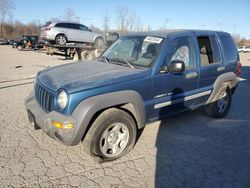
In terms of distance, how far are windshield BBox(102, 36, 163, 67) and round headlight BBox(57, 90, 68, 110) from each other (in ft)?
4.36

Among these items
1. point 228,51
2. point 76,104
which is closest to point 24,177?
point 76,104

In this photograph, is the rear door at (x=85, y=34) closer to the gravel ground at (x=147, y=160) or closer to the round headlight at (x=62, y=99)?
the gravel ground at (x=147, y=160)

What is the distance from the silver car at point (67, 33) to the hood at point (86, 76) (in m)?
9.98

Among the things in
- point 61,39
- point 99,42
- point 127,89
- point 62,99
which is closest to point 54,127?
point 62,99

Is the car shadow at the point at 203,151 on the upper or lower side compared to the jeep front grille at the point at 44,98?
lower

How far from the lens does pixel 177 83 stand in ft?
11.5

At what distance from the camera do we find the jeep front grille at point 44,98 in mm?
2840

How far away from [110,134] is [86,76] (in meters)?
0.92

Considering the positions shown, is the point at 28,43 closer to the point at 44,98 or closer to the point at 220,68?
the point at 44,98

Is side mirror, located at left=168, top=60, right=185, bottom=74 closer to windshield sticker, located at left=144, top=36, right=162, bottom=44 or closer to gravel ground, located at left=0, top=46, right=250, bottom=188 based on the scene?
windshield sticker, located at left=144, top=36, right=162, bottom=44

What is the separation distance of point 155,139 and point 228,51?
2627 mm

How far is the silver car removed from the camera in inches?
493

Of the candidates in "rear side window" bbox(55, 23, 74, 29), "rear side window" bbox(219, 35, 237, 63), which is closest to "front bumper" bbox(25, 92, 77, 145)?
"rear side window" bbox(219, 35, 237, 63)

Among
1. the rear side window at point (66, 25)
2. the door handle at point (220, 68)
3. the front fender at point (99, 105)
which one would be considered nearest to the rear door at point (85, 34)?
the rear side window at point (66, 25)
